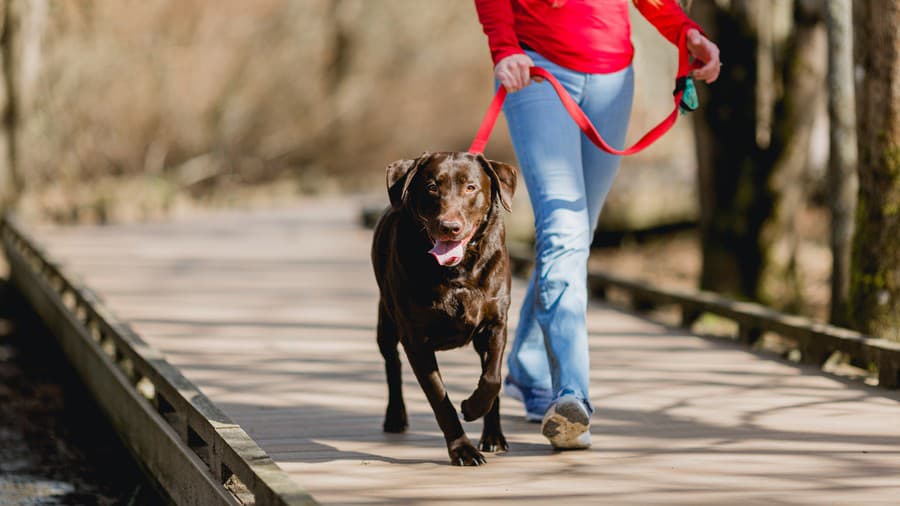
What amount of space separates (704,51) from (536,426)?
158 cm

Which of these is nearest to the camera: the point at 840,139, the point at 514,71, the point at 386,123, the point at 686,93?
the point at 514,71

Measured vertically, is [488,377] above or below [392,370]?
above

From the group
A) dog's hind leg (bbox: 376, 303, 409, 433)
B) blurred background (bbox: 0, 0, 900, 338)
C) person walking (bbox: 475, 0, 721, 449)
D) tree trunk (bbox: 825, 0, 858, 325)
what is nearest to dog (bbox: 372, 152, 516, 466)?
person walking (bbox: 475, 0, 721, 449)

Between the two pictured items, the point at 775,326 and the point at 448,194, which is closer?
the point at 448,194

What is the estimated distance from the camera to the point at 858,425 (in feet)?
17.4

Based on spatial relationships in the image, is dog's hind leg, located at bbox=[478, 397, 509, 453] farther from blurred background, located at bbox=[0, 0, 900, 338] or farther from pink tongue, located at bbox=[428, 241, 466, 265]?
blurred background, located at bbox=[0, 0, 900, 338]

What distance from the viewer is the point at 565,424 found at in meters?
4.75

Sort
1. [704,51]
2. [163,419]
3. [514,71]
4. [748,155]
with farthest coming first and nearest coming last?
[748,155], [163,419], [704,51], [514,71]

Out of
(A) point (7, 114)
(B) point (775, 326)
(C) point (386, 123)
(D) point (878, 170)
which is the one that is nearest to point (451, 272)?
(D) point (878, 170)

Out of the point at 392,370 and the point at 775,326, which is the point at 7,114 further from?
the point at 392,370

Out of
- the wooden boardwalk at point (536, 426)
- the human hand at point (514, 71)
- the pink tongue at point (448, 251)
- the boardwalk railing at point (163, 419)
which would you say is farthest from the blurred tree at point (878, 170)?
the boardwalk railing at point (163, 419)

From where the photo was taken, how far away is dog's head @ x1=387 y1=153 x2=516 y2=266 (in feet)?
14.5

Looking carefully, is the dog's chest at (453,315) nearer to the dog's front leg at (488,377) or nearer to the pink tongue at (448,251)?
the dog's front leg at (488,377)

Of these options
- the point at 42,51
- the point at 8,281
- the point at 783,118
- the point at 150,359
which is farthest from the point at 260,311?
the point at 42,51
